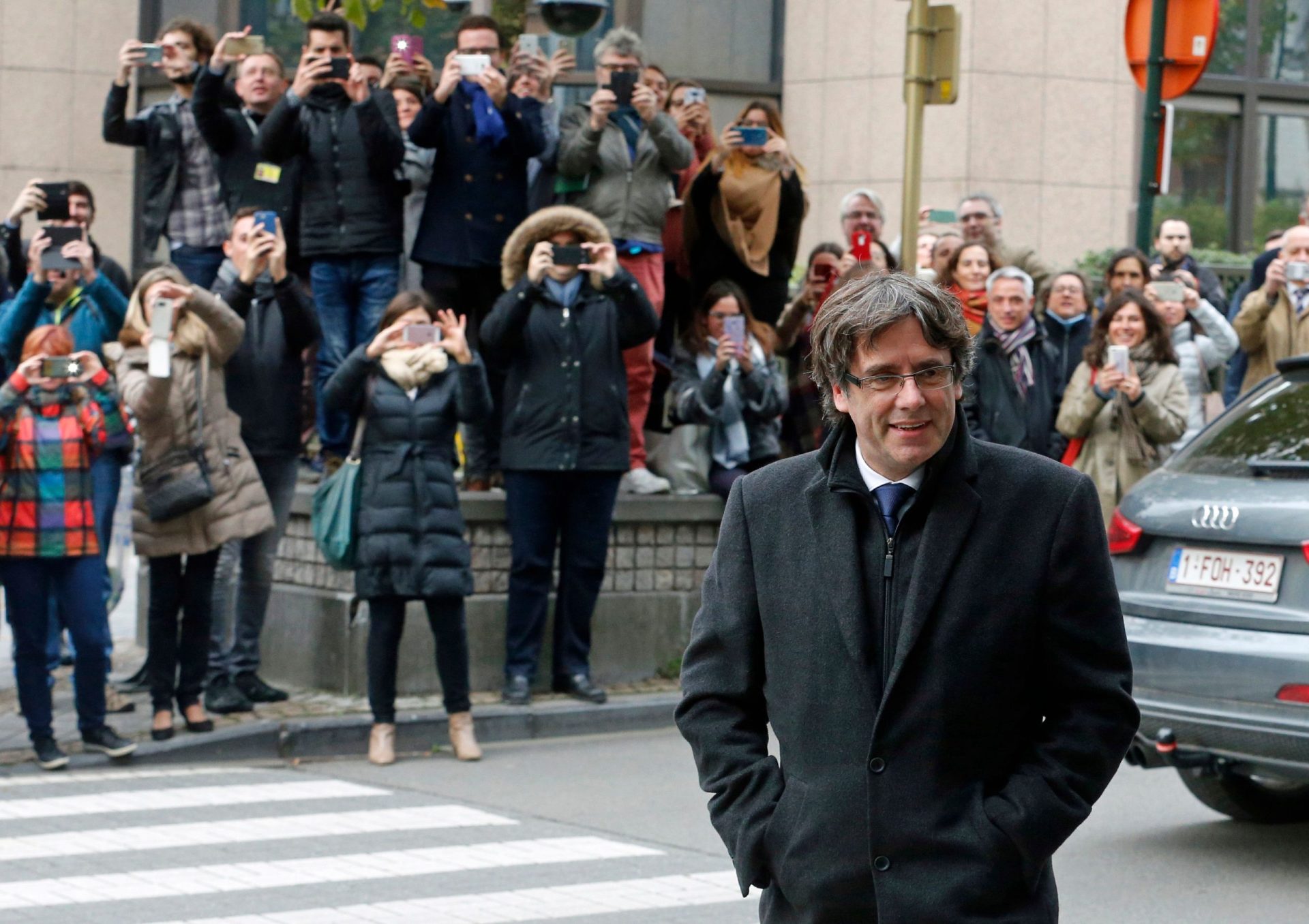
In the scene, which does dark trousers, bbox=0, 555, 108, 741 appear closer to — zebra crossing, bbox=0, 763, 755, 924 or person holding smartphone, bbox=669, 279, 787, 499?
zebra crossing, bbox=0, 763, 755, 924

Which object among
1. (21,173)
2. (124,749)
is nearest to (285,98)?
(124,749)

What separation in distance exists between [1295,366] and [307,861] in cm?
411

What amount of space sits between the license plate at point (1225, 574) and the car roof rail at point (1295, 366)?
0.91 metres

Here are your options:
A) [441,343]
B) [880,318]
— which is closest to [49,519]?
[441,343]

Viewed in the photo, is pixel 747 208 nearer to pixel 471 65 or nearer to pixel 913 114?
pixel 913 114

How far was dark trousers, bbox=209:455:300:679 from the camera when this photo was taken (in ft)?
32.8

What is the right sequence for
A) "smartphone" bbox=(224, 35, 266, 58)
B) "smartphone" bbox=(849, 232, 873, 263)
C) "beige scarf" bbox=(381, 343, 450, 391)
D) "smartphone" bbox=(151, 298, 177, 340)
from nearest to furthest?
"smartphone" bbox=(151, 298, 177, 340) → "beige scarf" bbox=(381, 343, 450, 391) → "smartphone" bbox=(224, 35, 266, 58) → "smartphone" bbox=(849, 232, 873, 263)

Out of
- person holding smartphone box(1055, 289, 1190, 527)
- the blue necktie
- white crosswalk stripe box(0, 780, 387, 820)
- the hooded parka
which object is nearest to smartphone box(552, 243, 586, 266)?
the hooded parka

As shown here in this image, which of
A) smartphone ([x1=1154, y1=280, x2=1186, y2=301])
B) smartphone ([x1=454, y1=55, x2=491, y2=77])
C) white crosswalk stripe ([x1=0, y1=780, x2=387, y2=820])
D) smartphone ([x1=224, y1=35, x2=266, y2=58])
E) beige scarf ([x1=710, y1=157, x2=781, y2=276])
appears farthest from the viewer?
beige scarf ([x1=710, y1=157, x2=781, y2=276])

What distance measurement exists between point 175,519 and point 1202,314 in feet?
20.9

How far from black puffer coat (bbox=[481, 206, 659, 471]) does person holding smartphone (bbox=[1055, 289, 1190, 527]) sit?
2.30 m

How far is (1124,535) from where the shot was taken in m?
7.54

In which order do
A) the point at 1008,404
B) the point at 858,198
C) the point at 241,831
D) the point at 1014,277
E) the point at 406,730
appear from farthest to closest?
the point at 858,198 < the point at 1014,277 < the point at 1008,404 < the point at 406,730 < the point at 241,831

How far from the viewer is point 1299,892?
698 centimetres
